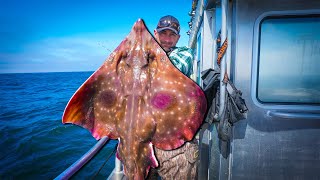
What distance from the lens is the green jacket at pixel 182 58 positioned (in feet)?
7.35

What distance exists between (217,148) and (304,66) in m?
1.49

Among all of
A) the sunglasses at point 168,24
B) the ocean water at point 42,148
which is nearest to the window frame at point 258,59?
the sunglasses at point 168,24

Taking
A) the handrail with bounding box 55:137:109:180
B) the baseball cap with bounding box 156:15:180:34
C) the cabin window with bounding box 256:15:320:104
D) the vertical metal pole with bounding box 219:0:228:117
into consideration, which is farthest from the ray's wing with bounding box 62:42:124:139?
the cabin window with bounding box 256:15:320:104

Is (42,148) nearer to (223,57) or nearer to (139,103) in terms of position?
(139,103)

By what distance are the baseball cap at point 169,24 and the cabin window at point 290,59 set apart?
101 centimetres

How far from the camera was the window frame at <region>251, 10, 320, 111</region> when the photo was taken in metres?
2.28

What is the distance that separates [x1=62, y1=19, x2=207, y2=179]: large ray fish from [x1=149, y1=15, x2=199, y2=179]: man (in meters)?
0.50

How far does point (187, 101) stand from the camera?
70.1 inches

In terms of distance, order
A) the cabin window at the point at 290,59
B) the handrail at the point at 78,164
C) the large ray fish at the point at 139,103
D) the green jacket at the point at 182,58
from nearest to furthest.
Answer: the large ray fish at the point at 139,103
the handrail at the point at 78,164
the green jacket at the point at 182,58
the cabin window at the point at 290,59

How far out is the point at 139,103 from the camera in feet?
6.02

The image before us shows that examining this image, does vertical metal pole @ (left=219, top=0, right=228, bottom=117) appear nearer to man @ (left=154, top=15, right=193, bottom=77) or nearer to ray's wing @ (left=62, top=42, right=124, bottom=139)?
man @ (left=154, top=15, right=193, bottom=77)

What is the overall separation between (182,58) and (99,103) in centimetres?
102

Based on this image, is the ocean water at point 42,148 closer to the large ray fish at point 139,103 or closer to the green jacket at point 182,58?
the large ray fish at point 139,103

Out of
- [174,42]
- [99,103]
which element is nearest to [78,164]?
[99,103]
